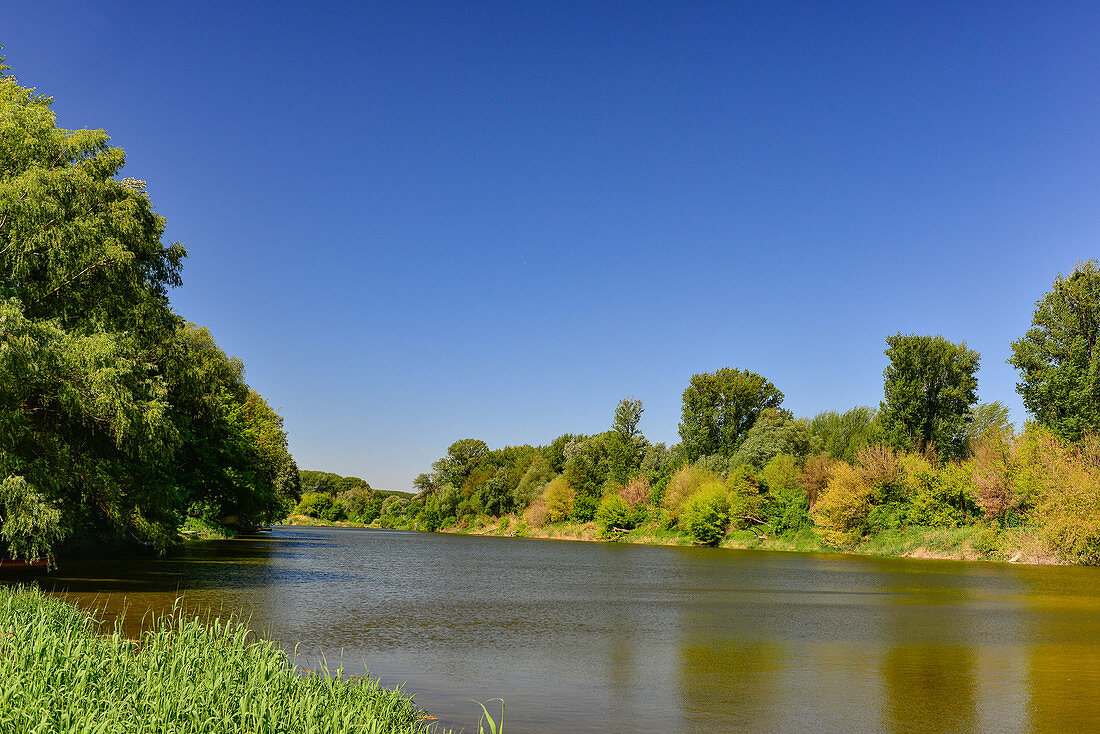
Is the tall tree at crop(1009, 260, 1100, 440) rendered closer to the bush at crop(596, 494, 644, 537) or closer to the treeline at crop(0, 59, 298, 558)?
the bush at crop(596, 494, 644, 537)

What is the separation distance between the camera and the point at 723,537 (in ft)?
236

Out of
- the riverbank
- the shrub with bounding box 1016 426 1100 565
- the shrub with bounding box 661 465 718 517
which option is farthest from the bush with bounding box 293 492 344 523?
the shrub with bounding box 1016 426 1100 565

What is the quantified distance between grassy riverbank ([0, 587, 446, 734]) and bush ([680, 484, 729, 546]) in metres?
65.5

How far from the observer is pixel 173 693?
6.94 metres

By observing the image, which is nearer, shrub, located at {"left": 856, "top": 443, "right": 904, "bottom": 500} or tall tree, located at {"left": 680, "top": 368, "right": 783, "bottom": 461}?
shrub, located at {"left": 856, "top": 443, "right": 904, "bottom": 500}

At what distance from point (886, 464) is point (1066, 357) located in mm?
14510

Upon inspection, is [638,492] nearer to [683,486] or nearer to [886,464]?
[683,486]

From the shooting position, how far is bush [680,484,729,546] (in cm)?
7112

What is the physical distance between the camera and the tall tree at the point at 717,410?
89625 millimetres

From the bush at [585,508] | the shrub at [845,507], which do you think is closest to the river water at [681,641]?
the shrub at [845,507]

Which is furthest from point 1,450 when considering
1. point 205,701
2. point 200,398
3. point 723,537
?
point 723,537

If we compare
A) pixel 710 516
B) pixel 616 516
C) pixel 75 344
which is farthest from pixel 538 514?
pixel 75 344

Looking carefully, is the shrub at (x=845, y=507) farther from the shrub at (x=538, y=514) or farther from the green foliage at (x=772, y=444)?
the shrub at (x=538, y=514)

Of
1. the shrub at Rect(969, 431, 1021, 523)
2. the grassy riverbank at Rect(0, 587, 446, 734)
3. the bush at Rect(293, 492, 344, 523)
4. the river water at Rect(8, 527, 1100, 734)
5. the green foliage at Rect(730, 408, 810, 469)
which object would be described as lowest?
the bush at Rect(293, 492, 344, 523)
